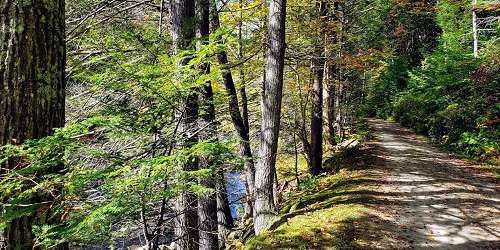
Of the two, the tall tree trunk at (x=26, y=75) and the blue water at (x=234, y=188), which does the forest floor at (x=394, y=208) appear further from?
the tall tree trunk at (x=26, y=75)

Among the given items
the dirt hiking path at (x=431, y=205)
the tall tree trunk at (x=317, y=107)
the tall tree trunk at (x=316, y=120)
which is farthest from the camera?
the tall tree trunk at (x=316, y=120)

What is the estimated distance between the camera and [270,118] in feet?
24.1

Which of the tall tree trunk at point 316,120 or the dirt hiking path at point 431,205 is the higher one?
the tall tree trunk at point 316,120

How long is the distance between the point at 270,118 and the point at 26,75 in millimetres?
5326

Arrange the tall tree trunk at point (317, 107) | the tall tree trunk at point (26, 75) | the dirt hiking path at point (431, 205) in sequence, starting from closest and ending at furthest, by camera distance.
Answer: the tall tree trunk at point (26, 75), the dirt hiking path at point (431, 205), the tall tree trunk at point (317, 107)

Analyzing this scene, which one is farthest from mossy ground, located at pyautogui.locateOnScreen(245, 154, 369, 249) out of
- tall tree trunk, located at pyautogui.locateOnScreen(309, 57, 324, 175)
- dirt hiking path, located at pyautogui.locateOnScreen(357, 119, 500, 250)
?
tall tree trunk, located at pyautogui.locateOnScreen(309, 57, 324, 175)

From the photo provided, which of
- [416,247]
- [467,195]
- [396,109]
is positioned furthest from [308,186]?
[396,109]

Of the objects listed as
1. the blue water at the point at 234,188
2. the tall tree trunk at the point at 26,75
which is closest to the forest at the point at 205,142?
the tall tree trunk at the point at 26,75

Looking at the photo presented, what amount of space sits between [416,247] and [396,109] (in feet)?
65.5

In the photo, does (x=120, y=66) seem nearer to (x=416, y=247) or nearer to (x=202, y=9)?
(x=202, y=9)

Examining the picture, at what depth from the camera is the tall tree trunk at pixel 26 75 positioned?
91.6 inches

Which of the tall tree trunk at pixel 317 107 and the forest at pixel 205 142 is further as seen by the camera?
the tall tree trunk at pixel 317 107

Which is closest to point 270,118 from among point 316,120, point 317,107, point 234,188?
point 234,188

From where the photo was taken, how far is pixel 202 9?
6.64 metres
